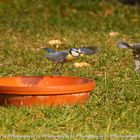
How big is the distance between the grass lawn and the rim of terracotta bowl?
0.15 meters

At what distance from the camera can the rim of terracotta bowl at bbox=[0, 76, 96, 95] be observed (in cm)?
569

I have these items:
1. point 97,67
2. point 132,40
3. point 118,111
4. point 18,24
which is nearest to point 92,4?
point 18,24

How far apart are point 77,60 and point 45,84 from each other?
6.02 feet

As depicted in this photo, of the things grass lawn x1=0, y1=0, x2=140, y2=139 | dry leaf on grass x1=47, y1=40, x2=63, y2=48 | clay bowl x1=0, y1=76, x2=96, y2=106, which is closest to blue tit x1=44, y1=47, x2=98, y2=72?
grass lawn x1=0, y1=0, x2=140, y2=139

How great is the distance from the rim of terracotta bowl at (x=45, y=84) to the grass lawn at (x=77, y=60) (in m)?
0.15

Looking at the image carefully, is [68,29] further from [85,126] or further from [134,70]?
[85,126]

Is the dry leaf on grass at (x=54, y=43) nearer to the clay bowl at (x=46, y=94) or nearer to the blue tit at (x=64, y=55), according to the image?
the blue tit at (x=64, y=55)

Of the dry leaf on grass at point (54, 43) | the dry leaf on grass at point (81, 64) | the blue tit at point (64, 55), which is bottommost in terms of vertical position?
the dry leaf on grass at point (54, 43)

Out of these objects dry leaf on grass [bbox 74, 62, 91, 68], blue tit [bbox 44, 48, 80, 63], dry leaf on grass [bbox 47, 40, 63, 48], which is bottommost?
dry leaf on grass [bbox 47, 40, 63, 48]

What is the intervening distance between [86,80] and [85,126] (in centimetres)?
103

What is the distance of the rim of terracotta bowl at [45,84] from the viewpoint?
5.69m

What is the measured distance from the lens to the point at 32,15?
39.3 ft

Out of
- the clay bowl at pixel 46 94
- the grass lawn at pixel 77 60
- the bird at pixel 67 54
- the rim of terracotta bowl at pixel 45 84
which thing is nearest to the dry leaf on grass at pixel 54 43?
the grass lawn at pixel 77 60

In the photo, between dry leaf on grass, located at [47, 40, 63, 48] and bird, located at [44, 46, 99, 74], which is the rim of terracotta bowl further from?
dry leaf on grass, located at [47, 40, 63, 48]
